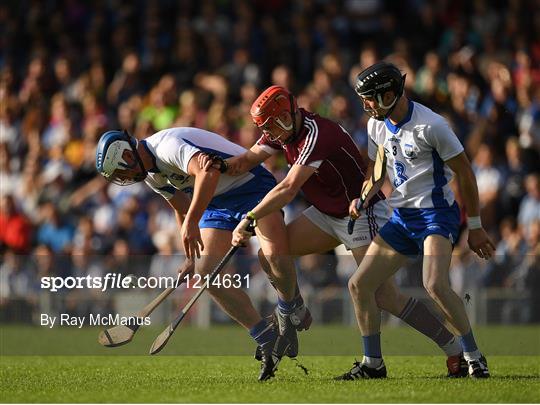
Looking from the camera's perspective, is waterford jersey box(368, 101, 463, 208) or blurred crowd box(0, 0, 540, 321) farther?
blurred crowd box(0, 0, 540, 321)

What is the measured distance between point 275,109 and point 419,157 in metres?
1.07

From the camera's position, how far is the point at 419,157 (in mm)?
8734

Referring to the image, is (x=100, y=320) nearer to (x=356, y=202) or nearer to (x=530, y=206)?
(x=356, y=202)

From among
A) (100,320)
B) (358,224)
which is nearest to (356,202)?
(358,224)

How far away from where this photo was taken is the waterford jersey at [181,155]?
9102 mm

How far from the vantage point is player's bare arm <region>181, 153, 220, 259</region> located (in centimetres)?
879

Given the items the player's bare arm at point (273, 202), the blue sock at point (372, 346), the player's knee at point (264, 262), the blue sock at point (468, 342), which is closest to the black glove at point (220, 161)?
the player's bare arm at point (273, 202)

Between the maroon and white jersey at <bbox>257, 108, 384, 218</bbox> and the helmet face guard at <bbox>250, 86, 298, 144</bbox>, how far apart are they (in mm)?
121

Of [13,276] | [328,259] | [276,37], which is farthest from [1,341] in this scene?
[276,37]

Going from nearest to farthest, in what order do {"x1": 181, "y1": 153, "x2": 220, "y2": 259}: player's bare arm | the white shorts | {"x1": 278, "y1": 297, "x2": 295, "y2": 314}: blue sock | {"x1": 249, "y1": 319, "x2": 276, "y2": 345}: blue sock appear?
{"x1": 181, "y1": 153, "x2": 220, "y2": 259}: player's bare arm, {"x1": 249, "y1": 319, "x2": 276, "y2": 345}: blue sock, the white shorts, {"x1": 278, "y1": 297, "x2": 295, "y2": 314}: blue sock

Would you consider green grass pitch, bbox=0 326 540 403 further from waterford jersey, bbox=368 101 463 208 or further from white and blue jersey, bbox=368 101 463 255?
waterford jersey, bbox=368 101 463 208

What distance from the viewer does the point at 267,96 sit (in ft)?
29.7

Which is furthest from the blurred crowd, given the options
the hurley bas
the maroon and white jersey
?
the maroon and white jersey

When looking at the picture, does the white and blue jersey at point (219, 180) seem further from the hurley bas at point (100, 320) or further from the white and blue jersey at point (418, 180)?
the white and blue jersey at point (418, 180)
